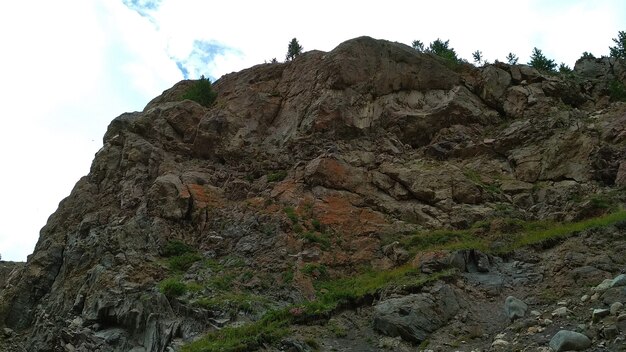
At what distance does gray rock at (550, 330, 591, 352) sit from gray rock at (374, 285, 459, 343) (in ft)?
11.4

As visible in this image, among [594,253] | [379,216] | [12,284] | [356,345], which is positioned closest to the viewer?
[356,345]

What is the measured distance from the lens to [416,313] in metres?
13.4

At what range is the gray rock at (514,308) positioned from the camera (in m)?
12.4

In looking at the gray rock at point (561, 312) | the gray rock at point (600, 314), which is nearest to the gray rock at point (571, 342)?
the gray rock at point (600, 314)

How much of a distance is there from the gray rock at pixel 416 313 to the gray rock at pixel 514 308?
4.29 feet

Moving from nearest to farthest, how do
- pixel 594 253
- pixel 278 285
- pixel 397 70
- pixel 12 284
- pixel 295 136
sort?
pixel 594 253 < pixel 278 285 < pixel 12 284 < pixel 295 136 < pixel 397 70

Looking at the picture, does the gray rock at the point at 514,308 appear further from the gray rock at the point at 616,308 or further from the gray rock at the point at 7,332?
the gray rock at the point at 7,332

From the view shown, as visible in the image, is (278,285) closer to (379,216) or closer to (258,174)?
(379,216)

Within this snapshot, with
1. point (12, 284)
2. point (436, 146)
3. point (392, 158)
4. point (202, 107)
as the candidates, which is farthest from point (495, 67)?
point (12, 284)

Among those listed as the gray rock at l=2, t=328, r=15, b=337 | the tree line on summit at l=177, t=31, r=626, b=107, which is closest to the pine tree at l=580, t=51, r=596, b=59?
the tree line on summit at l=177, t=31, r=626, b=107

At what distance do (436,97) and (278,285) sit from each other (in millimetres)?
14582

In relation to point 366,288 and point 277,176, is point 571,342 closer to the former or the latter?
point 366,288

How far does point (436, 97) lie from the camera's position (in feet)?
92.3

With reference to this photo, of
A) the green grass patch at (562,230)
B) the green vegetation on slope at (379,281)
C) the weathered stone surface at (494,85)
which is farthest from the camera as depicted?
the weathered stone surface at (494,85)
